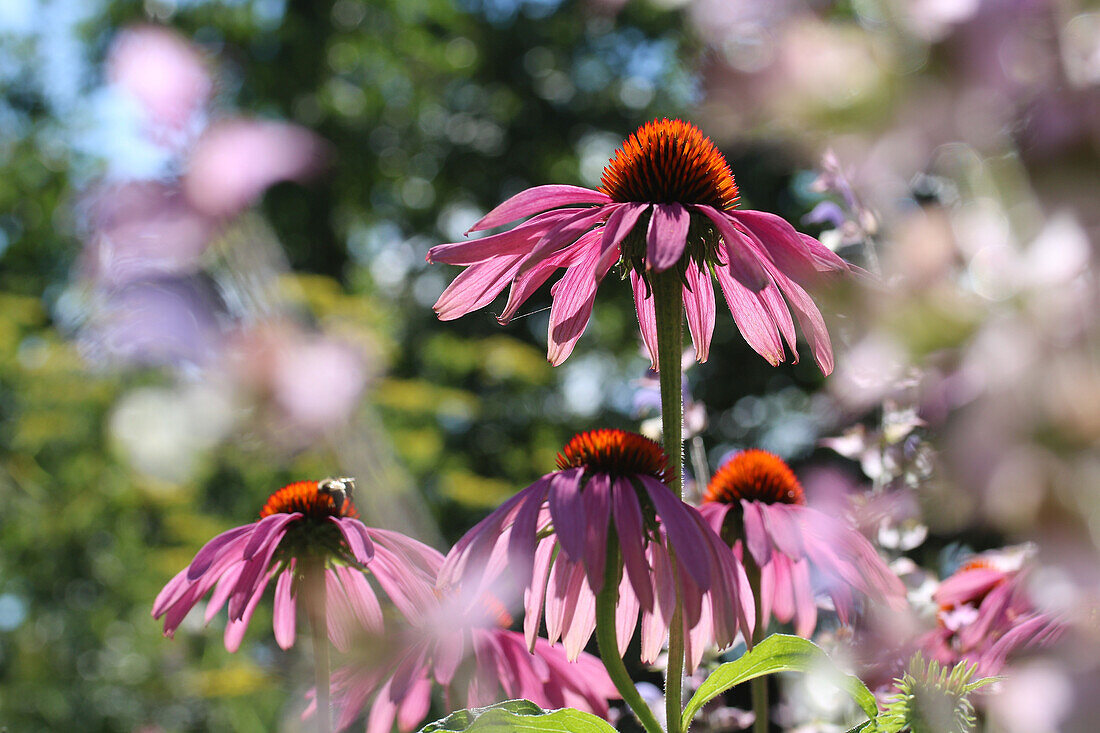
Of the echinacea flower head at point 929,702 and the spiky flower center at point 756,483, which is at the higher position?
the spiky flower center at point 756,483

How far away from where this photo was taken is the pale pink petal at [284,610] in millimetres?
721

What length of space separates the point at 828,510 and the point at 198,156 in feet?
1.79

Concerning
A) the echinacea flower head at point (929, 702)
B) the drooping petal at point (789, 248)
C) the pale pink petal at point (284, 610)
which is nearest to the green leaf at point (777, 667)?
the echinacea flower head at point (929, 702)

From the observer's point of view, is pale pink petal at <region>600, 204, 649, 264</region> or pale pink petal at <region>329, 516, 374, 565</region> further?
pale pink petal at <region>329, 516, 374, 565</region>

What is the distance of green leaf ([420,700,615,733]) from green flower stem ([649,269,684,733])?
1.9 inches

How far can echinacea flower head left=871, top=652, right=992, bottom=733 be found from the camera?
531 mm

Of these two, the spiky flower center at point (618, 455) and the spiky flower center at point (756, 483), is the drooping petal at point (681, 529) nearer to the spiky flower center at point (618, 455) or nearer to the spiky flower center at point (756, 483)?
the spiky flower center at point (618, 455)

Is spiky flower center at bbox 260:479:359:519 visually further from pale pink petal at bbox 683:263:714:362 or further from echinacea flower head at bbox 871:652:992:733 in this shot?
echinacea flower head at bbox 871:652:992:733

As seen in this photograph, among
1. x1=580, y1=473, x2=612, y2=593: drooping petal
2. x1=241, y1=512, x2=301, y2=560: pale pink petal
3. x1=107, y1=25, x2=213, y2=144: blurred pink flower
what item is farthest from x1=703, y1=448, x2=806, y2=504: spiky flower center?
x1=107, y1=25, x2=213, y2=144: blurred pink flower

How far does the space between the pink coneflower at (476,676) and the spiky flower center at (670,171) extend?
1.01 feet

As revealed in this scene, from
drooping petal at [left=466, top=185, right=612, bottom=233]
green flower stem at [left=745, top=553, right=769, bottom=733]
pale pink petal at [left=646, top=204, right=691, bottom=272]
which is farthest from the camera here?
green flower stem at [left=745, top=553, right=769, bottom=733]

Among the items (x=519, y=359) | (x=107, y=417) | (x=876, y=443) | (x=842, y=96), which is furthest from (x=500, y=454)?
(x=842, y=96)

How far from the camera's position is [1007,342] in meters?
0.23

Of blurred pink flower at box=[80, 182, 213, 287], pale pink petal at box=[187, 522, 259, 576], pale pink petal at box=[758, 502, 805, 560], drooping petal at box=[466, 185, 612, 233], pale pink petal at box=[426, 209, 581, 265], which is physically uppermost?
blurred pink flower at box=[80, 182, 213, 287]
